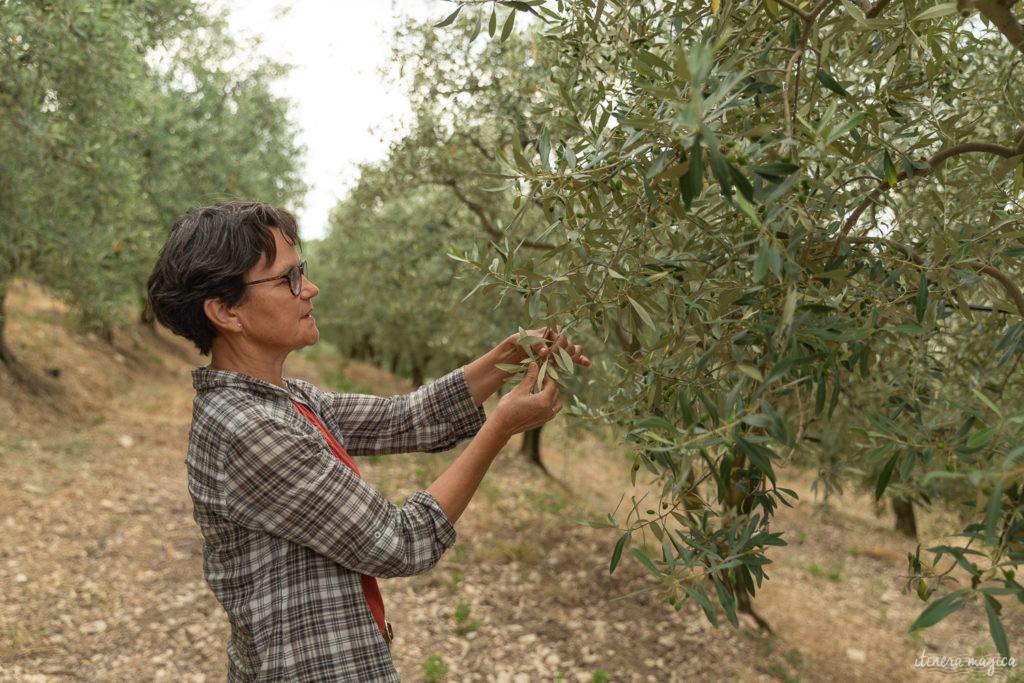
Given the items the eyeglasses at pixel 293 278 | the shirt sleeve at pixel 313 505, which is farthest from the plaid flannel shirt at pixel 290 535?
the eyeglasses at pixel 293 278

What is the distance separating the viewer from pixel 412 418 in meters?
2.75

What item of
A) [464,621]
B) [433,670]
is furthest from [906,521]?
[433,670]

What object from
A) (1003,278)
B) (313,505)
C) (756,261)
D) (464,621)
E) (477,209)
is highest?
(477,209)

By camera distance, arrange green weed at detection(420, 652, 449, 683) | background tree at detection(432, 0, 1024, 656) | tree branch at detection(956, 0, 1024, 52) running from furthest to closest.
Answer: green weed at detection(420, 652, 449, 683), tree branch at detection(956, 0, 1024, 52), background tree at detection(432, 0, 1024, 656)

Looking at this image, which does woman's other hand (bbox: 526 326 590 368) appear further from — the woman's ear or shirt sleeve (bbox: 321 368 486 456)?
the woman's ear

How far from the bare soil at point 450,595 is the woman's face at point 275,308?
5.97 feet

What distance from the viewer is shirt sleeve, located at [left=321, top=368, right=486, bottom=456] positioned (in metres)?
2.73

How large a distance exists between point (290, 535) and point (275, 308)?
27.5 inches

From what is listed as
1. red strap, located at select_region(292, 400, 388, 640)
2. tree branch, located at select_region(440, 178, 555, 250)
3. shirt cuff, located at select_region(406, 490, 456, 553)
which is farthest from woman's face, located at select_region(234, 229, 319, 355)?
tree branch, located at select_region(440, 178, 555, 250)

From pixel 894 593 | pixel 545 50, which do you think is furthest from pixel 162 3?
pixel 894 593

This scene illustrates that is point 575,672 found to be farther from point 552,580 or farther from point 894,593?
point 894,593

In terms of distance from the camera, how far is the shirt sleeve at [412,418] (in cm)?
273

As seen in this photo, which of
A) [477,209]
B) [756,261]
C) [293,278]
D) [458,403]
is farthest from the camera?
[477,209]

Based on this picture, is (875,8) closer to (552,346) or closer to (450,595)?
(552,346)
